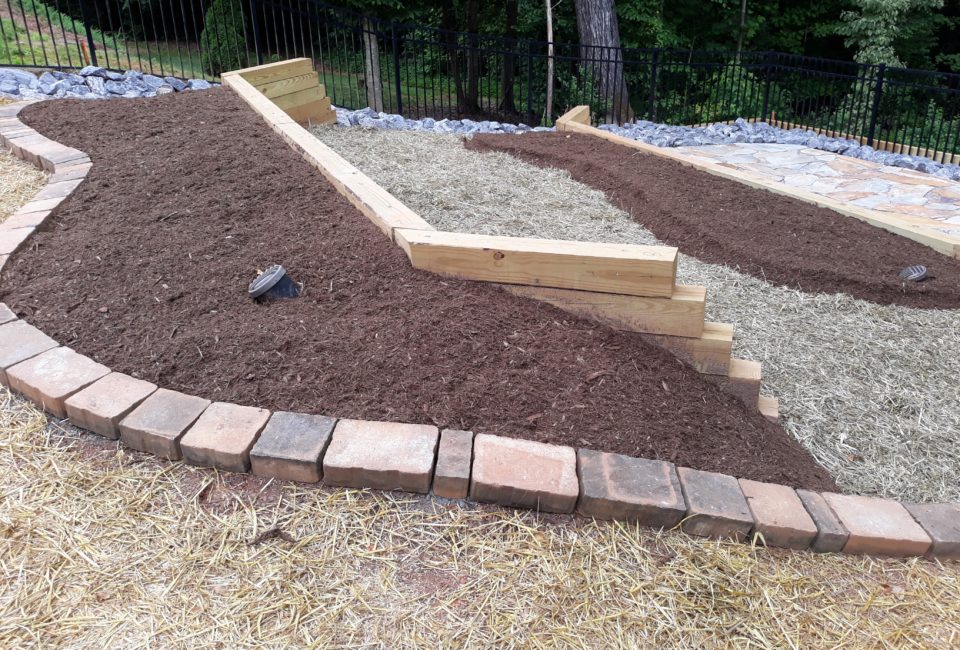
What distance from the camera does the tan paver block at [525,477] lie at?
1.80 meters

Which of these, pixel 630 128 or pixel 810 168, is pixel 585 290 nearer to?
pixel 810 168

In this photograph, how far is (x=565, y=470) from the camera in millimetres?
1846

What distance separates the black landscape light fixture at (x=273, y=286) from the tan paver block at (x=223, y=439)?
24.6 inches

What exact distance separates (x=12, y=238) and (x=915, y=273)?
15.2ft

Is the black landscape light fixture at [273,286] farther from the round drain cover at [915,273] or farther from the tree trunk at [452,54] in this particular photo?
the tree trunk at [452,54]

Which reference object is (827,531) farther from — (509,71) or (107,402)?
(509,71)

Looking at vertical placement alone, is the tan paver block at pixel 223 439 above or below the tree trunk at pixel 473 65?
below

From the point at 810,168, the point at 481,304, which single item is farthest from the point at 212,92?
the point at 810,168

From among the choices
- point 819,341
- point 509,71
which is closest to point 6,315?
point 819,341

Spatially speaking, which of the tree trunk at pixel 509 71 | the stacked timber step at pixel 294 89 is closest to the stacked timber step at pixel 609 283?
the stacked timber step at pixel 294 89

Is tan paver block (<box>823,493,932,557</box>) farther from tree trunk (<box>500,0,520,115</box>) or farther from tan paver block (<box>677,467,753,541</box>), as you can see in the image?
tree trunk (<box>500,0,520,115</box>)

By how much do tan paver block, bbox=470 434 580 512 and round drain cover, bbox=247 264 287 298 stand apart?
41.4 inches

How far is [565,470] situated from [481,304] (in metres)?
0.78

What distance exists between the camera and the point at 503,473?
1825 millimetres
